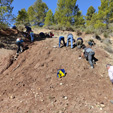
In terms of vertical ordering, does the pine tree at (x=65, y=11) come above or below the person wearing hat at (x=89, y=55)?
above

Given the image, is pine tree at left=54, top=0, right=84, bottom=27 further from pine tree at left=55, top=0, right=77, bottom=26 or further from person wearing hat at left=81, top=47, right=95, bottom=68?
person wearing hat at left=81, top=47, right=95, bottom=68

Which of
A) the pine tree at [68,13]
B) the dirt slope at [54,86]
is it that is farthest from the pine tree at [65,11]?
the dirt slope at [54,86]

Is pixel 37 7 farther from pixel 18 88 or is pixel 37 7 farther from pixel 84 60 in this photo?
pixel 18 88

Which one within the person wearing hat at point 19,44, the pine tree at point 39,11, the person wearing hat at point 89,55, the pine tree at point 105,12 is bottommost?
the person wearing hat at point 89,55

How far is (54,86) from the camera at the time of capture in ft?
13.9

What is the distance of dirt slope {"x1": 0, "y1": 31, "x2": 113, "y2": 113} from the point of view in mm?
3232

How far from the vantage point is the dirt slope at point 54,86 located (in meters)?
3.23

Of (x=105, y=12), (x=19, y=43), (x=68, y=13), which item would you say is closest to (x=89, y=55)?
(x=19, y=43)

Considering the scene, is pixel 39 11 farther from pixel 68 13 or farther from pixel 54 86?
pixel 54 86

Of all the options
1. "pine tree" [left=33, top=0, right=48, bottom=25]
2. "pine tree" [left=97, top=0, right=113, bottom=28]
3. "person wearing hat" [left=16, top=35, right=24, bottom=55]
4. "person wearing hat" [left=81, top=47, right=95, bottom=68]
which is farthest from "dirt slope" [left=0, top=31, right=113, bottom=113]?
"pine tree" [left=33, top=0, right=48, bottom=25]

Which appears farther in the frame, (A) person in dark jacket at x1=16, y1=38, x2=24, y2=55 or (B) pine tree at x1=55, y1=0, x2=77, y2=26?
(B) pine tree at x1=55, y1=0, x2=77, y2=26

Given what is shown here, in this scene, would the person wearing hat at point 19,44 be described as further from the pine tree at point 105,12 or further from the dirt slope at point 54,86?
the pine tree at point 105,12

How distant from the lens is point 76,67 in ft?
17.5

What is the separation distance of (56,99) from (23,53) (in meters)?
4.15
